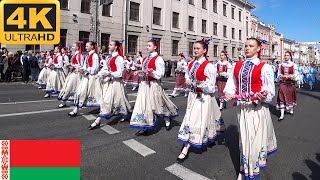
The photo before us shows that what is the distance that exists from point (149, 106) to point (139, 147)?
1.05 m

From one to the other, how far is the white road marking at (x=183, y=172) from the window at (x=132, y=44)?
23.8 meters

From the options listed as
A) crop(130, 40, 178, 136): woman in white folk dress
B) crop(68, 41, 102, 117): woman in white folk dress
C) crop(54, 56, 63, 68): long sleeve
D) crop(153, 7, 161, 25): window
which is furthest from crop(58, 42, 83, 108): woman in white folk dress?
crop(153, 7, 161, 25): window

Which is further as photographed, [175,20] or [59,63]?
[175,20]

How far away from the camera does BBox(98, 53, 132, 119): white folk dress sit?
6.76 metres

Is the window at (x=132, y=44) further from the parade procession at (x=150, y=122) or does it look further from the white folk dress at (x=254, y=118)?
the white folk dress at (x=254, y=118)

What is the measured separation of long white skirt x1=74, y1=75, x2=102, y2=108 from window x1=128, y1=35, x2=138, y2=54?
20287mm

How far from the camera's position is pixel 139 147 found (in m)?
5.58

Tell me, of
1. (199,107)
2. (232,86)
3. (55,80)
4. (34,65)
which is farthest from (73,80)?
(34,65)

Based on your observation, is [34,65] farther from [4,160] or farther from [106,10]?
[4,160]

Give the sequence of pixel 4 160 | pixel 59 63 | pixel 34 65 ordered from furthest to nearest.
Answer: pixel 34 65, pixel 59 63, pixel 4 160

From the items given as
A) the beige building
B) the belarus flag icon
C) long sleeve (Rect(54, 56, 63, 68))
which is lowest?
the belarus flag icon

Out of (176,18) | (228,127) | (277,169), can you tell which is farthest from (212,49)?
(277,169)

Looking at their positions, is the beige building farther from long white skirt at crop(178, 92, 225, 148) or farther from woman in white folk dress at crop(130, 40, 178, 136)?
long white skirt at crop(178, 92, 225, 148)

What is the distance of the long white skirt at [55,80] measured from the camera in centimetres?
1087
